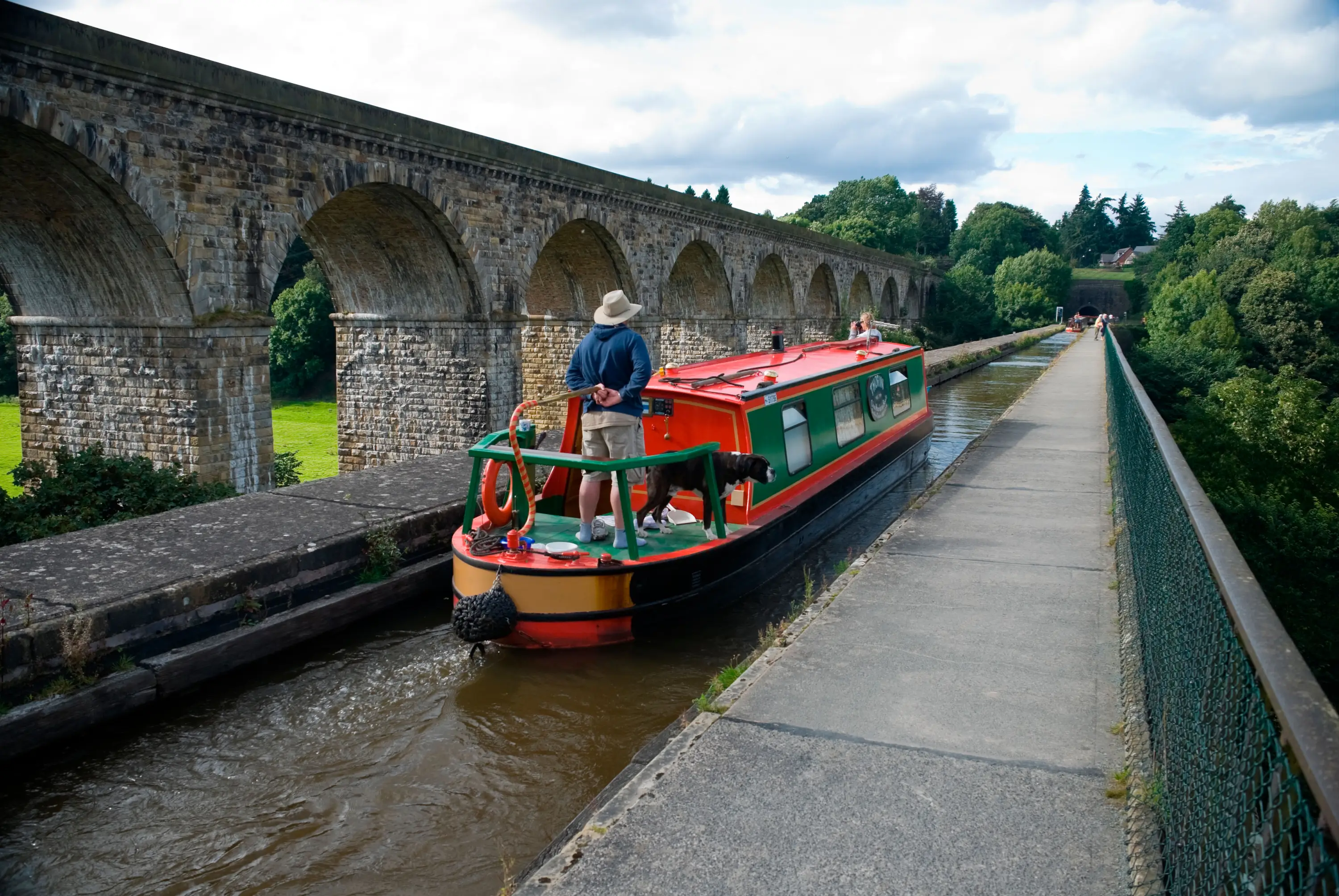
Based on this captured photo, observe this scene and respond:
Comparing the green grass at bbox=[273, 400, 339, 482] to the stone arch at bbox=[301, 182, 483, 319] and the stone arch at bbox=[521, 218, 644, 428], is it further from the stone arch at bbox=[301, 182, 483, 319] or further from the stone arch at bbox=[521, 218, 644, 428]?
the stone arch at bbox=[521, 218, 644, 428]

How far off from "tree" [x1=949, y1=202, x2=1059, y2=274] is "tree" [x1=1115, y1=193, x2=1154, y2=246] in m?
30.4

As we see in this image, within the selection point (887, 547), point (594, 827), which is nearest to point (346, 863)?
point (594, 827)

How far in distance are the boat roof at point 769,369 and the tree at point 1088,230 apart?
104 metres

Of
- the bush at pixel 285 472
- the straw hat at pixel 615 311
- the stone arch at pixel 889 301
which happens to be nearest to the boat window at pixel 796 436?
the straw hat at pixel 615 311

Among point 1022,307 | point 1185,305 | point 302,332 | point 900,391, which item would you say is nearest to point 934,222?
point 1022,307

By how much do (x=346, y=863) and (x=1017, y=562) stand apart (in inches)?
166

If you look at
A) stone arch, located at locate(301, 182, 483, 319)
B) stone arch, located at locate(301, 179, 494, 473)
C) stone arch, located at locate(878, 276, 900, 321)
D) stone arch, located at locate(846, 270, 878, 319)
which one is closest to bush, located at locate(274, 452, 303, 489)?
stone arch, located at locate(301, 179, 494, 473)

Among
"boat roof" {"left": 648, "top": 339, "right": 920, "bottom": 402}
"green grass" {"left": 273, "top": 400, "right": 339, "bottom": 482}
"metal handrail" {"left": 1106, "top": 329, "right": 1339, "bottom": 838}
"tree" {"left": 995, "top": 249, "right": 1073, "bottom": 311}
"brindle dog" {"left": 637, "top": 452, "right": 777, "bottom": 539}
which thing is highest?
"tree" {"left": 995, "top": 249, "right": 1073, "bottom": 311}

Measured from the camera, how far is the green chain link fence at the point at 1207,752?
1.74 m

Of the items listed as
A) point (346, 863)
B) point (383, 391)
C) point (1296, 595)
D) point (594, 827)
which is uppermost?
point (383, 391)

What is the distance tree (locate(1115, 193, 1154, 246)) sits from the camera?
112625 mm

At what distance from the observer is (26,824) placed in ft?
14.0

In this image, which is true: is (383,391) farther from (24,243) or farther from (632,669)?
(632,669)

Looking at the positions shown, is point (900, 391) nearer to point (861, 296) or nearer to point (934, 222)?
point (861, 296)
